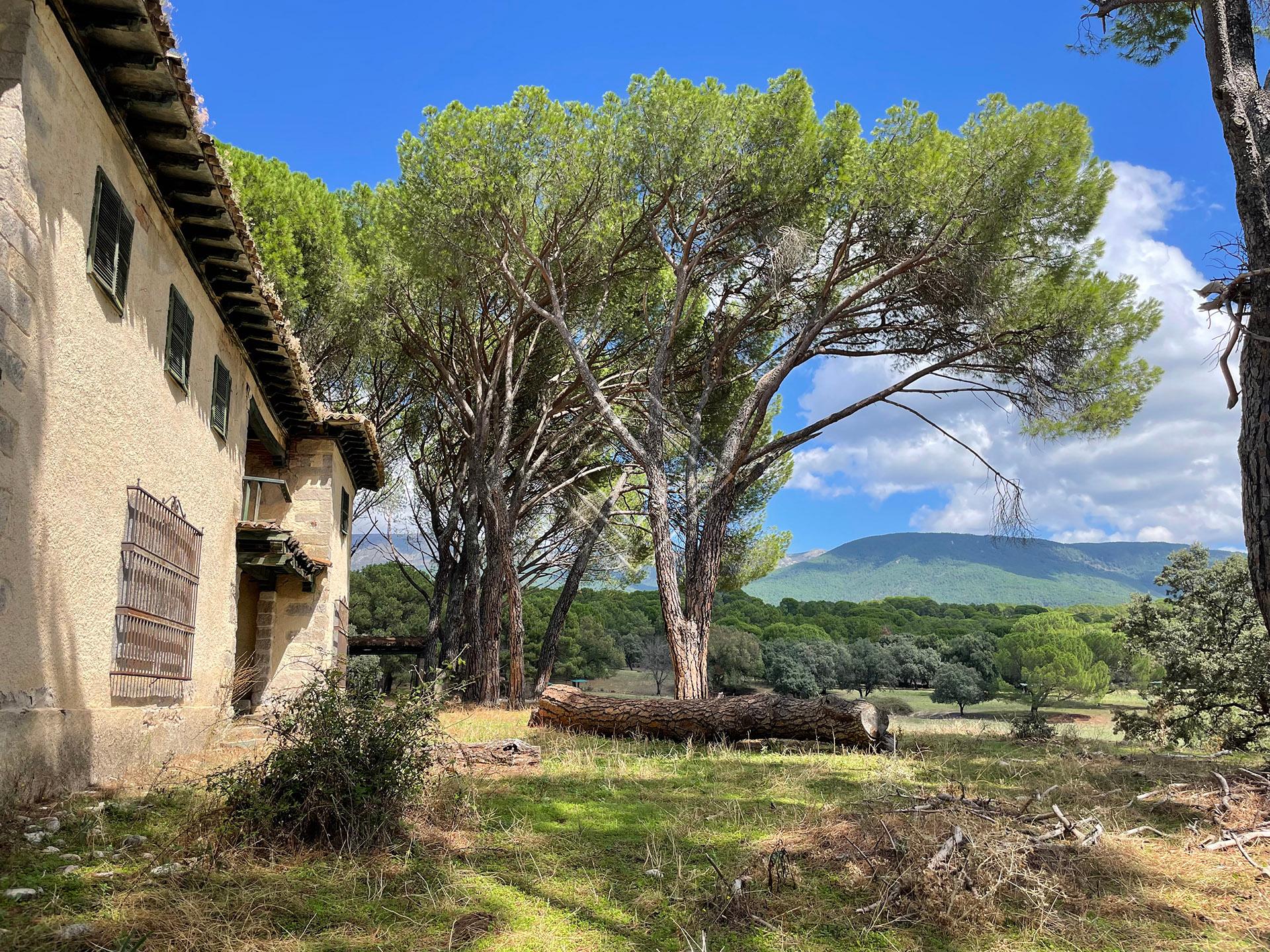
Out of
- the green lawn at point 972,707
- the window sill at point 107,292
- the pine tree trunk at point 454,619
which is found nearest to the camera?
the window sill at point 107,292

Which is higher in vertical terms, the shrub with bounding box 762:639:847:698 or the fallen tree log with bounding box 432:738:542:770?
the fallen tree log with bounding box 432:738:542:770

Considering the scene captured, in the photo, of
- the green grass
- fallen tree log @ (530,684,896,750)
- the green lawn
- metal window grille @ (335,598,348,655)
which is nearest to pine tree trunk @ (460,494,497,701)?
metal window grille @ (335,598,348,655)

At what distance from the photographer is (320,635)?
13898 millimetres

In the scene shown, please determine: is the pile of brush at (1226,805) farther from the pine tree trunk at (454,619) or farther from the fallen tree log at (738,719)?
the pine tree trunk at (454,619)

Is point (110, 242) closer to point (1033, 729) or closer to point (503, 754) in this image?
point (503, 754)

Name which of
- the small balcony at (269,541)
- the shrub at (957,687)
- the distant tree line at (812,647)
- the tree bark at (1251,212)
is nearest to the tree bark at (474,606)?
the small balcony at (269,541)

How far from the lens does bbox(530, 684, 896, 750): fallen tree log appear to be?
10.1m

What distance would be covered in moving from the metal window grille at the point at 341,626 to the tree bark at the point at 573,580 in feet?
14.6

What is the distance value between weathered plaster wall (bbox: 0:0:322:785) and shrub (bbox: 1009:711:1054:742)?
36.3 ft

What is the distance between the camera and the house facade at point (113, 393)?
5145mm

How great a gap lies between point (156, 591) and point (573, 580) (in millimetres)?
13483

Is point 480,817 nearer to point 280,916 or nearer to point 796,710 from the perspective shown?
point 280,916

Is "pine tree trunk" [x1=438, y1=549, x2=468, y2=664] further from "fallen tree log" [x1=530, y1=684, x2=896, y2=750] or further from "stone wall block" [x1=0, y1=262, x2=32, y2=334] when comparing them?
"stone wall block" [x1=0, y1=262, x2=32, y2=334]

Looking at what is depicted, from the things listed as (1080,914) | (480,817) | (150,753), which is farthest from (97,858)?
(1080,914)
